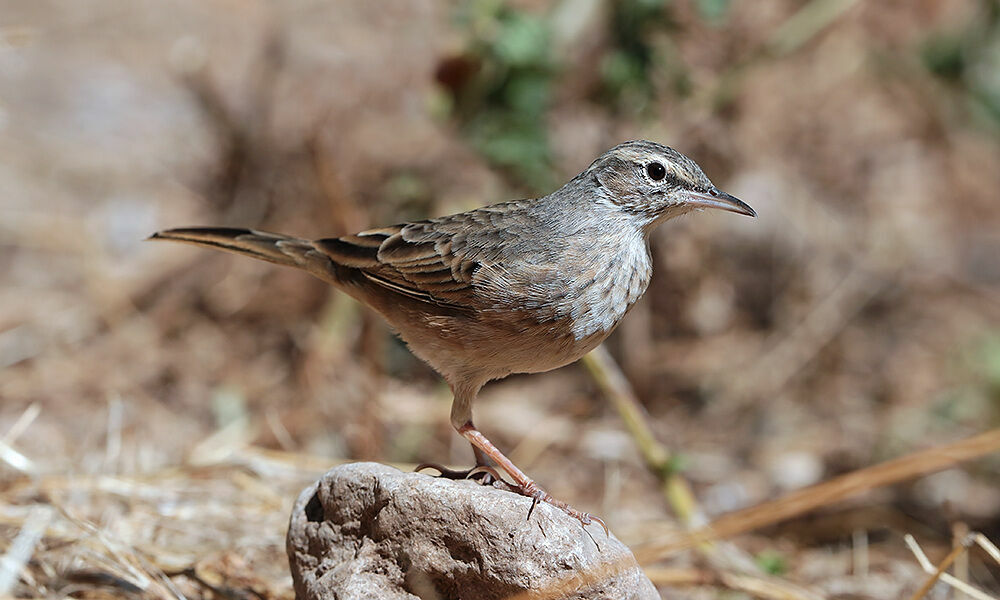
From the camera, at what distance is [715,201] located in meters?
4.12

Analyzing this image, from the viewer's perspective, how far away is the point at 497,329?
3998 mm

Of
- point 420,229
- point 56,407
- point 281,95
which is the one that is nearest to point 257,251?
point 420,229

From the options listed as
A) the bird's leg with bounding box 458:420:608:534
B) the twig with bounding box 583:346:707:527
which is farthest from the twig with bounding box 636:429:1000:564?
the twig with bounding box 583:346:707:527

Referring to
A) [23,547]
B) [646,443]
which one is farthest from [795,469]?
[23,547]

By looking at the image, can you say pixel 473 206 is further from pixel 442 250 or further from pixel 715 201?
pixel 715 201

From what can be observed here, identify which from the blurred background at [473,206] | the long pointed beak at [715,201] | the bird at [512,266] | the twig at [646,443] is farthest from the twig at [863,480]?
the twig at [646,443]

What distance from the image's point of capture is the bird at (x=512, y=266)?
3953mm

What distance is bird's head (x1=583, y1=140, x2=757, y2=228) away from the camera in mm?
4148

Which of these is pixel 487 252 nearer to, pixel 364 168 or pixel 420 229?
pixel 420 229

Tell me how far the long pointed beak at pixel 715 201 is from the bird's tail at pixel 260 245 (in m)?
1.59

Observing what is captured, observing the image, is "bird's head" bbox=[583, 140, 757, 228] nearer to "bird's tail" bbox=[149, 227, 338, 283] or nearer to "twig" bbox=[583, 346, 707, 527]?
"bird's tail" bbox=[149, 227, 338, 283]

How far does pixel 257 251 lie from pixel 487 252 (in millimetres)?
1040

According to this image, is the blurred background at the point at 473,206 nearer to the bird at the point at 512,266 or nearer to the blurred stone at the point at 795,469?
the blurred stone at the point at 795,469

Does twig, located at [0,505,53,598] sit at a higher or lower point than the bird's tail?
lower
